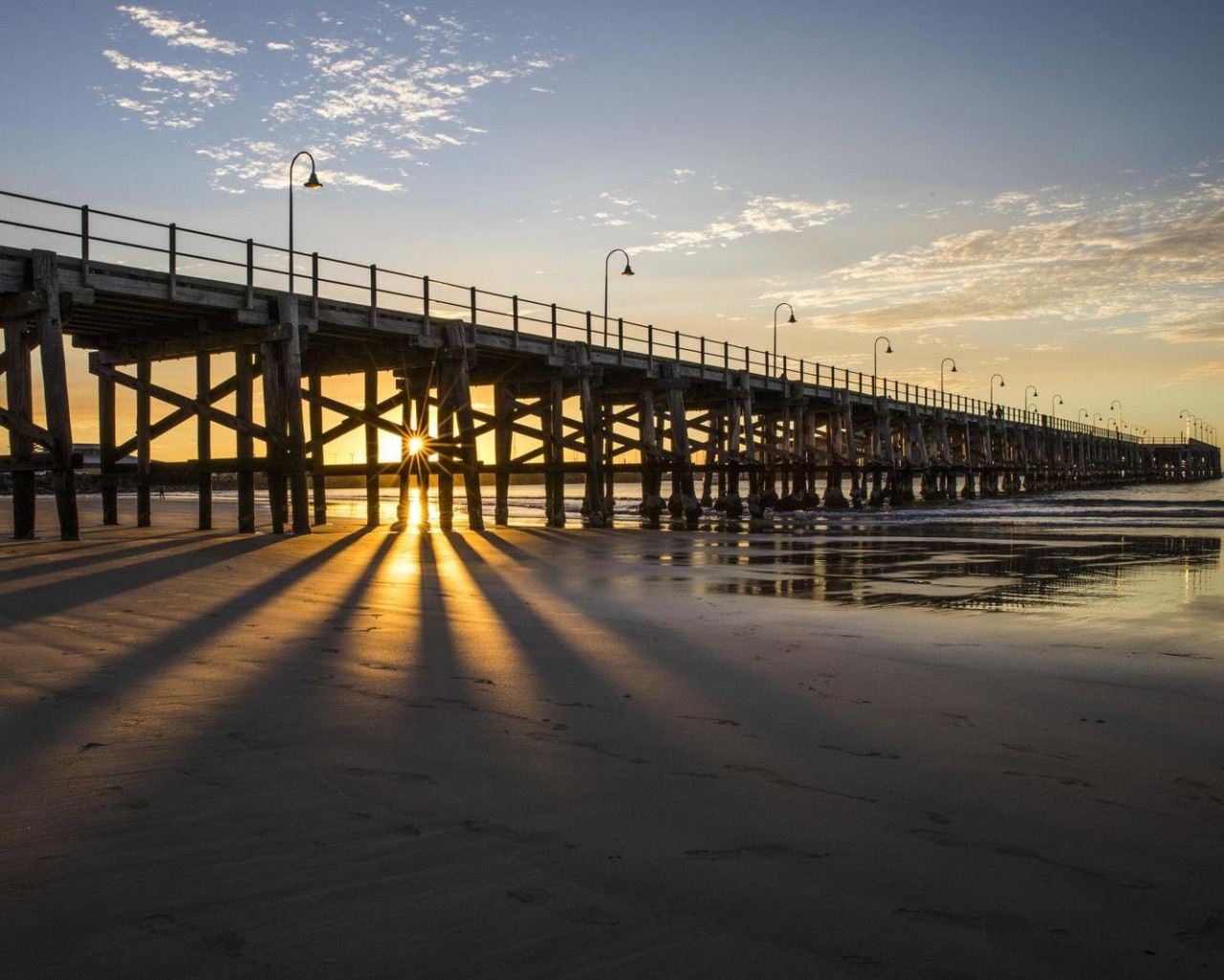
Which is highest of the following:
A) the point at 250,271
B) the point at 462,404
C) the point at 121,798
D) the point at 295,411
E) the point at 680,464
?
the point at 250,271

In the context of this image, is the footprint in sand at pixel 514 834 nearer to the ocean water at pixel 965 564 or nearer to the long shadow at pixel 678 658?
the long shadow at pixel 678 658

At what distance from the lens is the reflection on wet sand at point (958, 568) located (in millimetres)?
10664

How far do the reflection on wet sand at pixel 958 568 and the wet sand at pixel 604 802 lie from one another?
3.07 m

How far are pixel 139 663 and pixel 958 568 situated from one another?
36.1 ft

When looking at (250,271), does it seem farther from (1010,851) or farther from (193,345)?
(1010,851)

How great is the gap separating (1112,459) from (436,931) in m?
136

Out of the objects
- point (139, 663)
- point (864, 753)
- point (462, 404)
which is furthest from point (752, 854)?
point (462, 404)

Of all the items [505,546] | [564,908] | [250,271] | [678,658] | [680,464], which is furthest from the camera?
[680,464]

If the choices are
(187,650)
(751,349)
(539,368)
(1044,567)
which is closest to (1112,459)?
(751,349)

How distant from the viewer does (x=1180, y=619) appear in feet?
28.5

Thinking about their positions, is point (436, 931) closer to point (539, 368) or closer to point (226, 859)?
point (226, 859)

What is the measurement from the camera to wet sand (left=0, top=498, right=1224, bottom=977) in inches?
103

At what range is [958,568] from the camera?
46.2 ft

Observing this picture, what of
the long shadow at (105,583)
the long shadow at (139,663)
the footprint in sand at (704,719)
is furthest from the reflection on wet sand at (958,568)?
the long shadow at (105,583)
